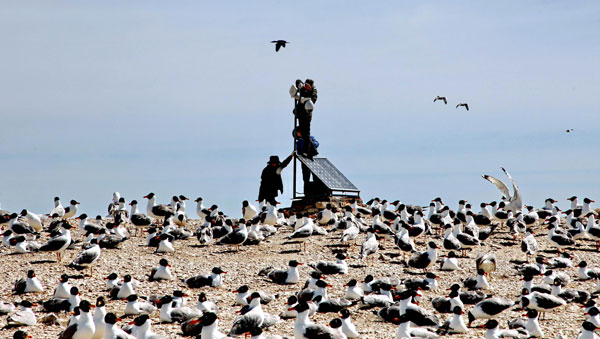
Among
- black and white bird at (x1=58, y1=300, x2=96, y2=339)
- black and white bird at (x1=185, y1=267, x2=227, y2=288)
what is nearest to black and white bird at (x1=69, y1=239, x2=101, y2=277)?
black and white bird at (x1=185, y1=267, x2=227, y2=288)

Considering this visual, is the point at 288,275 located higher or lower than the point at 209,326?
higher

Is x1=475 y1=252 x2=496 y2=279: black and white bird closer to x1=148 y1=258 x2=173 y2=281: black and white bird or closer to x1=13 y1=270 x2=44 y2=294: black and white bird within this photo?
x1=148 y1=258 x2=173 y2=281: black and white bird

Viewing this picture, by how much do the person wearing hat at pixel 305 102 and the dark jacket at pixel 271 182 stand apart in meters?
1.51

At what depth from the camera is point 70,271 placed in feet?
61.3

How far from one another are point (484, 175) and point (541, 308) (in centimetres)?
1805

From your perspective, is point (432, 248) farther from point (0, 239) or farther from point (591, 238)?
point (0, 239)

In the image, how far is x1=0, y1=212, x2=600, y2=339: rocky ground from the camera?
1510 centimetres

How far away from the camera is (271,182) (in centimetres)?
3094

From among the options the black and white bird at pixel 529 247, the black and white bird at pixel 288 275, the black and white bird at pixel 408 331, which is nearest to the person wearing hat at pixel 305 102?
the black and white bird at pixel 529 247

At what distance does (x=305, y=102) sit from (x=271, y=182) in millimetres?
3514

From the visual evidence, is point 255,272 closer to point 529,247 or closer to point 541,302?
point 541,302

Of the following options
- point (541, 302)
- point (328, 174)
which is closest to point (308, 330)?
point (541, 302)

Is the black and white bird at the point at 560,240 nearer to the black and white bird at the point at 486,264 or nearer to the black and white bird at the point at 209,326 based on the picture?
the black and white bird at the point at 486,264

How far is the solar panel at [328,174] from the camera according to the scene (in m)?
30.3
